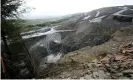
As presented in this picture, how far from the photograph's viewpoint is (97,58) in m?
9.35

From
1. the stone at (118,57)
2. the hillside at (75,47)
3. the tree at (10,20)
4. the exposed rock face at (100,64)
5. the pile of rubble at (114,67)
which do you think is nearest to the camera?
the pile of rubble at (114,67)

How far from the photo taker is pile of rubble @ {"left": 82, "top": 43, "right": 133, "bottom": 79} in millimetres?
7089

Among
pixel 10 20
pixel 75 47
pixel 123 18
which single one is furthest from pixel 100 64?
pixel 123 18

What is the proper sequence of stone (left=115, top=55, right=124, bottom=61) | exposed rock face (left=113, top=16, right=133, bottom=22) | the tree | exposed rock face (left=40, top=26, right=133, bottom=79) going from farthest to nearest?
1. exposed rock face (left=113, top=16, right=133, bottom=22)
2. the tree
3. stone (left=115, top=55, right=124, bottom=61)
4. exposed rock face (left=40, top=26, right=133, bottom=79)

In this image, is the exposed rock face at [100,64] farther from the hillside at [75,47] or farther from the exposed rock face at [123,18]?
the exposed rock face at [123,18]

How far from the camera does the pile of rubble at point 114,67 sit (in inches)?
279

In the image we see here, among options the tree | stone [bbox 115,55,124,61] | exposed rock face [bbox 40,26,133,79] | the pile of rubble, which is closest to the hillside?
exposed rock face [bbox 40,26,133,79]

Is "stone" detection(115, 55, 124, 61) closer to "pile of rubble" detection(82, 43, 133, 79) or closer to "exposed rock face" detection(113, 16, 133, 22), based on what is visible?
"pile of rubble" detection(82, 43, 133, 79)

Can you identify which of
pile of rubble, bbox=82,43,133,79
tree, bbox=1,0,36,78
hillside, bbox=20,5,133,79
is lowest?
hillside, bbox=20,5,133,79

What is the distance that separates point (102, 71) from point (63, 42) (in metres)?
7.93

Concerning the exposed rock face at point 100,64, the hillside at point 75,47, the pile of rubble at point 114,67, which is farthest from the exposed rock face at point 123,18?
the pile of rubble at point 114,67

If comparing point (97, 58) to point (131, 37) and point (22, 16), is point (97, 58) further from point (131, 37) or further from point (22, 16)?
point (22, 16)

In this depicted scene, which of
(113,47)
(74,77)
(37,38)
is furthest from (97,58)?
(37,38)

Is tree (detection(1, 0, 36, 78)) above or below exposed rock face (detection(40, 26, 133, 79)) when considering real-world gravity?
above
